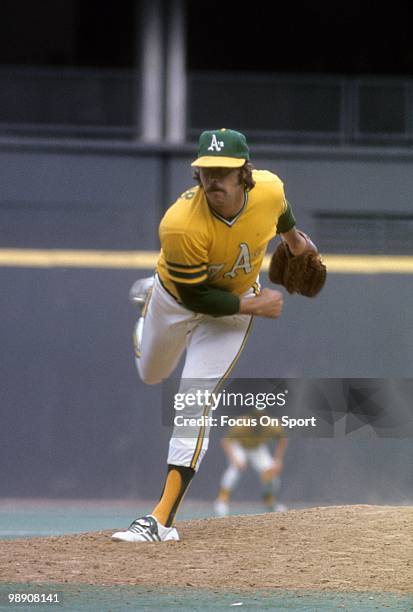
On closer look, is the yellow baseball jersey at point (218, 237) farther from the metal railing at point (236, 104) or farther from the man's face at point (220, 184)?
the metal railing at point (236, 104)

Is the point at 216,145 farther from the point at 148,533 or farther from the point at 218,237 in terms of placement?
the point at 148,533

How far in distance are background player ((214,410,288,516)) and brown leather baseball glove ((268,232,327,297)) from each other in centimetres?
296

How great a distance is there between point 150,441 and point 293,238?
4.99 metres

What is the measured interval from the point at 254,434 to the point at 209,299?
323cm

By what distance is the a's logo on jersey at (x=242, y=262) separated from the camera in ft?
17.2

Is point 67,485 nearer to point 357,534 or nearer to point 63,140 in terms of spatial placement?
point 63,140

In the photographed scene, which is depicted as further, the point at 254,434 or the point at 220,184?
the point at 254,434

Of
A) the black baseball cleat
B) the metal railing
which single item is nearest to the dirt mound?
the black baseball cleat

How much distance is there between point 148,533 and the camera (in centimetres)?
542

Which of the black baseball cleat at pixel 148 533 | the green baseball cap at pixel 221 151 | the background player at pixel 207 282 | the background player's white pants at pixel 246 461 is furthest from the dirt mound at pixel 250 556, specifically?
the background player's white pants at pixel 246 461

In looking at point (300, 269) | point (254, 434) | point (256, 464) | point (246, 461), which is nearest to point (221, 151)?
point (300, 269)

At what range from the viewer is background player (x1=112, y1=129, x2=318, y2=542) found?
502cm

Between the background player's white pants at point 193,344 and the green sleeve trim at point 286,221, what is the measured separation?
0.47m

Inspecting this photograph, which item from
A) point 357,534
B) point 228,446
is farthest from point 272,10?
point 357,534
